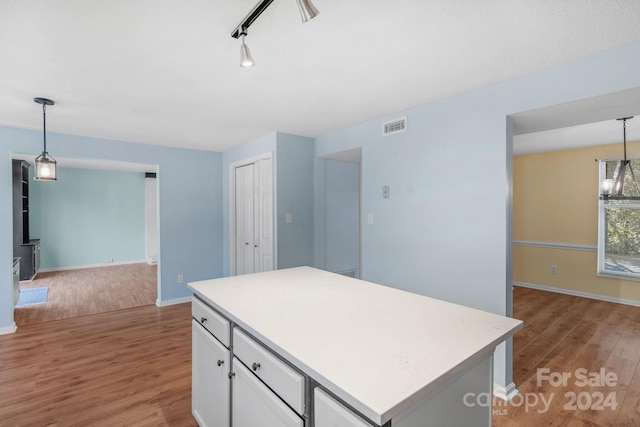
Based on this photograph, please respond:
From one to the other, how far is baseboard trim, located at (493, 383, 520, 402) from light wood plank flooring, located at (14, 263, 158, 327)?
445cm

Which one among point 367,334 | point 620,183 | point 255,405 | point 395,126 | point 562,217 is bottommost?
point 255,405

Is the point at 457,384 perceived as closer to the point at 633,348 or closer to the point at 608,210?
the point at 633,348

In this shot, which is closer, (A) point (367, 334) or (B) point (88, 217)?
(A) point (367, 334)

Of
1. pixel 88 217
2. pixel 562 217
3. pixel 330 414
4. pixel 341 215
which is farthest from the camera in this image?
pixel 88 217

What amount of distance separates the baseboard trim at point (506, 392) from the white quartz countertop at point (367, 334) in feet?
4.25

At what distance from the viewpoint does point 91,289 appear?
5.27m

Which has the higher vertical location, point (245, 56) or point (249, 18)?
point (249, 18)

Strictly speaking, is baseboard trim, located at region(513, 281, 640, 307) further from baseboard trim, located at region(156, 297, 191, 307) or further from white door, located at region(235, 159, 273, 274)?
baseboard trim, located at region(156, 297, 191, 307)

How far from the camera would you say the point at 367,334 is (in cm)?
120

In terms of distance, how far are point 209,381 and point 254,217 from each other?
105 inches

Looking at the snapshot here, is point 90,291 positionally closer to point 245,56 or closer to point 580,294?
point 245,56

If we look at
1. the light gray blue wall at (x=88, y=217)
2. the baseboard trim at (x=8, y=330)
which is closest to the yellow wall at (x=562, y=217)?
the baseboard trim at (x=8, y=330)

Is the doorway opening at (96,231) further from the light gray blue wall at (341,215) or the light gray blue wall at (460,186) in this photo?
the light gray blue wall at (460,186)

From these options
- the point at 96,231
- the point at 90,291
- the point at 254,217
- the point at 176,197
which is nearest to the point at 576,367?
the point at 254,217
